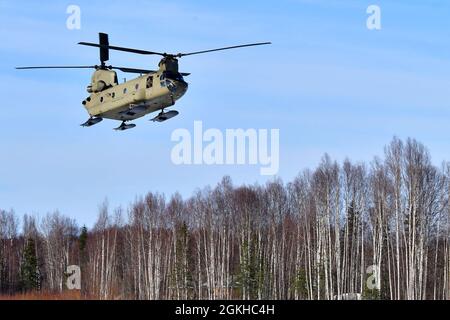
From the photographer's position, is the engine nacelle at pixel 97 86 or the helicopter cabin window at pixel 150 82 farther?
the engine nacelle at pixel 97 86

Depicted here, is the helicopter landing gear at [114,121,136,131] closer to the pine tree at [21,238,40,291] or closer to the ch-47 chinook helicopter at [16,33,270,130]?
the ch-47 chinook helicopter at [16,33,270,130]

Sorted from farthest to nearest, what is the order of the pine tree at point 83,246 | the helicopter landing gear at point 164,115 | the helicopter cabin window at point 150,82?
the pine tree at point 83,246
the helicopter cabin window at point 150,82
the helicopter landing gear at point 164,115

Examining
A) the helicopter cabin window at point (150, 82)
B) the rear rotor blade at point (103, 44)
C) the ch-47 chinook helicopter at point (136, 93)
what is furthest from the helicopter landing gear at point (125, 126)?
the rear rotor blade at point (103, 44)

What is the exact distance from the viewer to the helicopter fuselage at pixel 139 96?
4078 centimetres

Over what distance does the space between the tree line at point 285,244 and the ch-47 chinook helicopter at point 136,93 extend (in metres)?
18.0

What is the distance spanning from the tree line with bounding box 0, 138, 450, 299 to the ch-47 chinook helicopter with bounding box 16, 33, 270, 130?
18.0 metres

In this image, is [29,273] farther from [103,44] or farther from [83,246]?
[103,44]

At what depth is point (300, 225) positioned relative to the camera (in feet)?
236

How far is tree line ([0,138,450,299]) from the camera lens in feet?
211

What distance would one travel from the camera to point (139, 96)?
41625 millimetres

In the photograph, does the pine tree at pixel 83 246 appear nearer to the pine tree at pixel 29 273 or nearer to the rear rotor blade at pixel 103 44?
the pine tree at pixel 29 273

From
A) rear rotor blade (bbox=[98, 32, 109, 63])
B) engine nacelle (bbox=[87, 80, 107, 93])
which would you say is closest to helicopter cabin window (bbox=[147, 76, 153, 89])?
engine nacelle (bbox=[87, 80, 107, 93])
